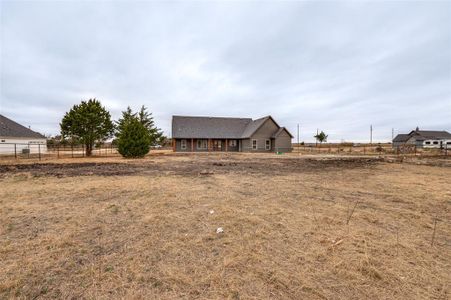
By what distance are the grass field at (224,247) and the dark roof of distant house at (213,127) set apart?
2941cm

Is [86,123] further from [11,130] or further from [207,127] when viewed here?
[207,127]

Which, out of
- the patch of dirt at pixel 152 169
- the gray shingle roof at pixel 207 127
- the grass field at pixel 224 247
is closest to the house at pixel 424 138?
the gray shingle roof at pixel 207 127

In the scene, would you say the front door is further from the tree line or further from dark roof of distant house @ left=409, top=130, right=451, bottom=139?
dark roof of distant house @ left=409, top=130, right=451, bottom=139

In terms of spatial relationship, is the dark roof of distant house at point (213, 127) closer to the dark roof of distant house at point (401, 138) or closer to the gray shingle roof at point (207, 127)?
the gray shingle roof at point (207, 127)

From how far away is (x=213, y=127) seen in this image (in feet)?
124

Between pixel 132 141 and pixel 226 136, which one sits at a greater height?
pixel 226 136

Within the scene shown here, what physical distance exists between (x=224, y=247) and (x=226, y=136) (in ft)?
110

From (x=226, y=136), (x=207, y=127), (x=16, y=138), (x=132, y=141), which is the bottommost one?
(x=132, y=141)

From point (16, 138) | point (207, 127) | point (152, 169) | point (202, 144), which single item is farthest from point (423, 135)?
point (16, 138)

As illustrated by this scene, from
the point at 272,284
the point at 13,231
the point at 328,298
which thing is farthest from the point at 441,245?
the point at 13,231

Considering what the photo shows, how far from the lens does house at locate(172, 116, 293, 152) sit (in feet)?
114

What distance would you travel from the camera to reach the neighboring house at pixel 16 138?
25688 mm

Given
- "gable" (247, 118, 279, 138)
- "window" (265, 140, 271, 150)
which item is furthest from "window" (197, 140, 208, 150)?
"window" (265, 140, 271, 150)

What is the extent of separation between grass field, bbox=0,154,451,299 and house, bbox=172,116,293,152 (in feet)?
94.1
